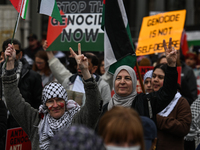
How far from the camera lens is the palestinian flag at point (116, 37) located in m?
4.65

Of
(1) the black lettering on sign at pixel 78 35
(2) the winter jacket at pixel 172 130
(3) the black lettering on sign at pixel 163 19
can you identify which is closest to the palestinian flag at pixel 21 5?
(1) the black lettering on sign at pixel 78 35

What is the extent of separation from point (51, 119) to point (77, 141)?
2070 mm

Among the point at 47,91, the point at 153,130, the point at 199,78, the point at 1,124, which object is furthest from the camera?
the point at 199,78

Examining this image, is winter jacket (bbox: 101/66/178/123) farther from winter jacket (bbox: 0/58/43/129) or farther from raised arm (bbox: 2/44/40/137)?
winter jacket (bbox: 0/58/43/129)

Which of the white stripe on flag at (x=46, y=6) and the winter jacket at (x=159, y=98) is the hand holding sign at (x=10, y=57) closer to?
the white stripe on flag at (x=46, y=6)

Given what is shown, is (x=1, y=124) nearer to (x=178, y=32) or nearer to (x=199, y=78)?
(x=178, y=32)

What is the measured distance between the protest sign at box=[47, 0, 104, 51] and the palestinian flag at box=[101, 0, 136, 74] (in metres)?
0.74

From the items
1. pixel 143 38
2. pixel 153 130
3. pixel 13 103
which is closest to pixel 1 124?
pixel 13 103

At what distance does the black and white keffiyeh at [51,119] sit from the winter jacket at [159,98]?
24.0 inches

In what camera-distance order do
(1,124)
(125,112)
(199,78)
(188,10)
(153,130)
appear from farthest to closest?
(188,10) < (199,78) < (1,124) < (153,130) < (125,112)

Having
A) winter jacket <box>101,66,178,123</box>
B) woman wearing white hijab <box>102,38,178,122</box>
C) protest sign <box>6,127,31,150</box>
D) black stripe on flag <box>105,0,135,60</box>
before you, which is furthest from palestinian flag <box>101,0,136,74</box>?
protest sign <box>6,127,31,150</box>

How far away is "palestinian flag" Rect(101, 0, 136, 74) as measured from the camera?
4648 mm

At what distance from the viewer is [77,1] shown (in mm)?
5742

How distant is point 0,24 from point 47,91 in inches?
228
